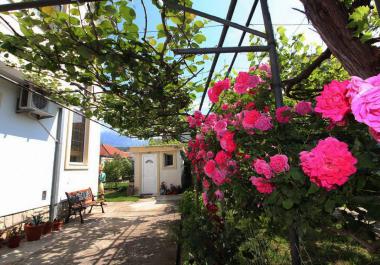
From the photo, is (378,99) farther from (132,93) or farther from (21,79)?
(21,79)

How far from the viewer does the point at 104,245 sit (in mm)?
5293

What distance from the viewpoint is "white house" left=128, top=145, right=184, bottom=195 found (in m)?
15.5

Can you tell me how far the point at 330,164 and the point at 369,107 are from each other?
0.83 feet

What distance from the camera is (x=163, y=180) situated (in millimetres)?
15445

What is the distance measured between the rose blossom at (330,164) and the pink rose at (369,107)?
0.60ft

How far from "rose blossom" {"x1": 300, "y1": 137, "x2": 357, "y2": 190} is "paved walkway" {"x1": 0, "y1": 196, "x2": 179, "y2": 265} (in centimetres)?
393

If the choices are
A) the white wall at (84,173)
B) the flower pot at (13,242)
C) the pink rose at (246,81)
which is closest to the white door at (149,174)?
the white wall at (84,173)

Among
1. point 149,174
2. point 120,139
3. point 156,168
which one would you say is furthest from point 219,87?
point 120,139

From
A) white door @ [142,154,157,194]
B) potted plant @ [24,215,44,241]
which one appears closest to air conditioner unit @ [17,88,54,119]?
potted plant @ [24,215,44,241]

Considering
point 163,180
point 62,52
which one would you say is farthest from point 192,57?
point 163,180

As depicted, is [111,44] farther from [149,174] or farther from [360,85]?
[149,174]

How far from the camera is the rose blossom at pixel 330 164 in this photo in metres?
0.83

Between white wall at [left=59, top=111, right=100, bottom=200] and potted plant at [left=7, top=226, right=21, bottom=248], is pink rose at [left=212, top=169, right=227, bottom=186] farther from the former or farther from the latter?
white wall at [left=59, top=111, right=100, bottom=200]

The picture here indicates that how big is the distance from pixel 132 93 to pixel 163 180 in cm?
1227
